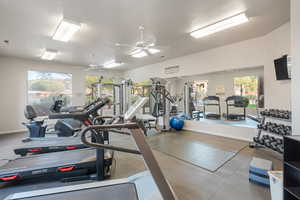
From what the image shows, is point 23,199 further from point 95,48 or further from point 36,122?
point 95,48

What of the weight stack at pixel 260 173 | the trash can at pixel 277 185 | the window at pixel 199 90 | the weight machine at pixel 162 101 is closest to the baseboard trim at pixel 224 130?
the weight machine at pixel 162 101

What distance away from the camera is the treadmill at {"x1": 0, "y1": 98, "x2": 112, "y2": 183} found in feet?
7.14

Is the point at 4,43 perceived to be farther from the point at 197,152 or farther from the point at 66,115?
the point at 197,152

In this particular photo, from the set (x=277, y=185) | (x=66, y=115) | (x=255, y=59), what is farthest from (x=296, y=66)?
(x=66, y=115)

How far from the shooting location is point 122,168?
282 cm

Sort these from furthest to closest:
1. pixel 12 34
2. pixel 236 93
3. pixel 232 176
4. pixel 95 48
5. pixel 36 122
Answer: pixel 236 93
pixel 95 48
pixel 36 122
pixel 12 34
pixel 232 176

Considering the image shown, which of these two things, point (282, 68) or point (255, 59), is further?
point (255, 59)

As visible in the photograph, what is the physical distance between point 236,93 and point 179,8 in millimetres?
4700

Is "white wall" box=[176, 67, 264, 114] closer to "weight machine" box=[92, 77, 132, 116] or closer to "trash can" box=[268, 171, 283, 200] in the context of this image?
"weight machine" box=[92, 77, 132, 116]

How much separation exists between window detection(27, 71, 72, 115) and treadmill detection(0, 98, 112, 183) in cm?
459

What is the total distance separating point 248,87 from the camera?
571 centimetres

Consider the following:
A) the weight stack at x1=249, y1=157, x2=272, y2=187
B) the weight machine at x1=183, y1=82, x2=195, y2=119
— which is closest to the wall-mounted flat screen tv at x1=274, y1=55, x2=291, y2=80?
the weight stack at x1=249, y1=157, x2=272, y2=187

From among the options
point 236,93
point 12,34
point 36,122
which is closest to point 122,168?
point 36,122

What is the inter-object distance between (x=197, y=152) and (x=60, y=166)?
2.87 meters
